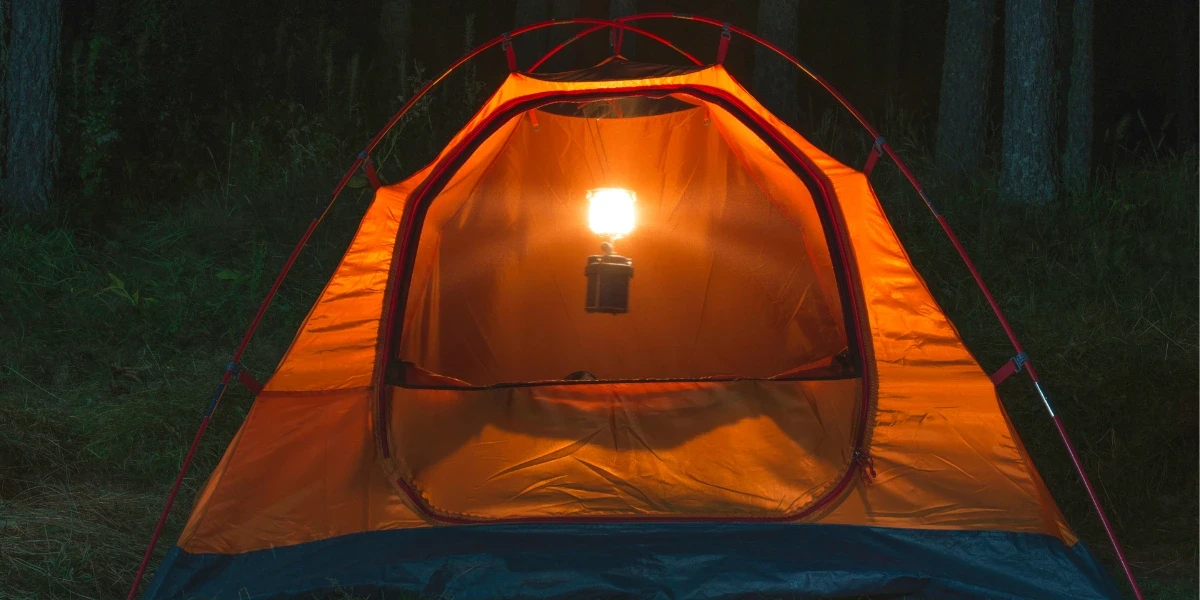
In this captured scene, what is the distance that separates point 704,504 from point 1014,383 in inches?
58.9

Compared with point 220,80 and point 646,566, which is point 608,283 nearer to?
point 646,566

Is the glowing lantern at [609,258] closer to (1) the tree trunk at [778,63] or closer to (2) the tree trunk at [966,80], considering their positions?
(2) the tree trunk at [966,80]

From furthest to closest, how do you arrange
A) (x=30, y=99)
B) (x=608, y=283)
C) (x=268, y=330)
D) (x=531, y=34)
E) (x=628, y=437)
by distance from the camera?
1. (x=531, y=34)
2. (x=30, y=99)
3. (x=268, y=330)
4. (x=608, y=283)
5. (x=628, y=437)

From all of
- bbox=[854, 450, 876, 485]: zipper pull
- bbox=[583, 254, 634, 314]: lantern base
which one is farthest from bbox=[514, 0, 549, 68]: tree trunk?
bbox=[854, 450, 876, 485]: zipper pull

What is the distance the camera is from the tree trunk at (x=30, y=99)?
5.92m

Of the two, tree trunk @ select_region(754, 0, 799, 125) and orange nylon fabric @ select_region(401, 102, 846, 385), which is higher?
tree trunk @ select_region(754, 0, 799, 125)

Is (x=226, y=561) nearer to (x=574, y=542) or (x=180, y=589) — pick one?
(x=180, y=589)

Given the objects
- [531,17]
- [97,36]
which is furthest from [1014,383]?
[97,36]

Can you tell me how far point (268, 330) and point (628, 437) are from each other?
2.47 meters

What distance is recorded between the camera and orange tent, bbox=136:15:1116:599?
266 centimetres

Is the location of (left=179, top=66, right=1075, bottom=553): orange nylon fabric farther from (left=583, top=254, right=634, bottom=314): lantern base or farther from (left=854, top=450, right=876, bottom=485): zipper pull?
(left=583, top=254, right=634, bottom=314): lantern base

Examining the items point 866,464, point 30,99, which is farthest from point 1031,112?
point 30,99

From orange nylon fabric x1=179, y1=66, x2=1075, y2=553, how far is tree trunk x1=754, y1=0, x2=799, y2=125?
3.72m

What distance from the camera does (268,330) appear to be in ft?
16.5
